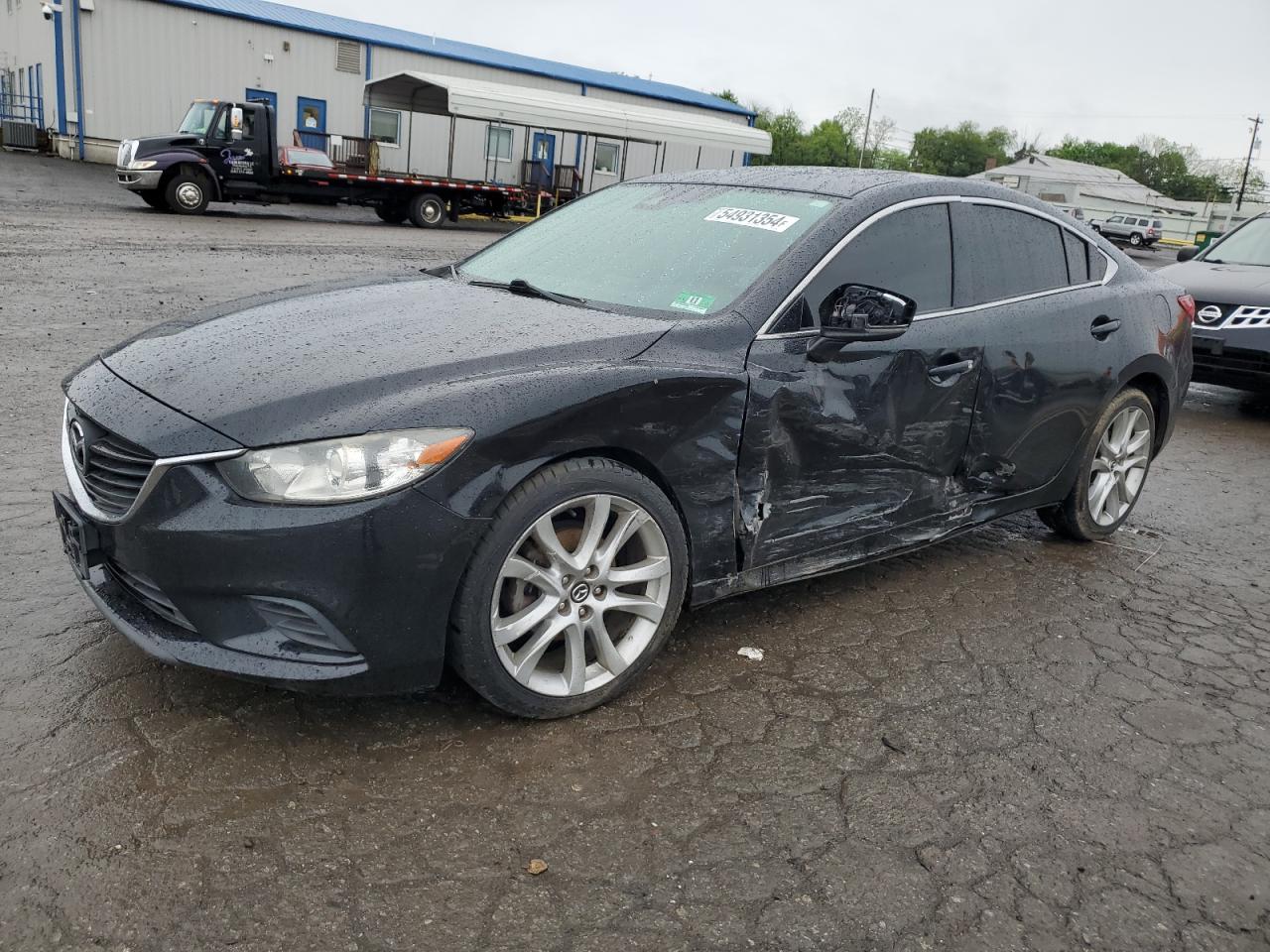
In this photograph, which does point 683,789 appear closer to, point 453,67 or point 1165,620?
point 1165,620

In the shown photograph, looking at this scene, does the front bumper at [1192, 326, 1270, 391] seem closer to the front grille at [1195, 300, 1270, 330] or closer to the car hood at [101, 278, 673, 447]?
the front grille at [1195, 300, 1270, 330]

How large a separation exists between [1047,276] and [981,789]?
93.8 inches

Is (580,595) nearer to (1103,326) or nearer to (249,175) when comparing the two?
(1103,326)

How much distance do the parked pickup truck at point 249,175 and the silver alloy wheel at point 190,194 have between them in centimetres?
2

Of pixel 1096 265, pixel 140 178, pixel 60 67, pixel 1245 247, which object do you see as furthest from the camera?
pixel 60 67

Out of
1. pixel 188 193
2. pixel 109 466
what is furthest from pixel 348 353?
pixel 188 193

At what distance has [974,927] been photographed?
2324mm

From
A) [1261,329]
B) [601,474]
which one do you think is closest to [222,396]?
[601,474]

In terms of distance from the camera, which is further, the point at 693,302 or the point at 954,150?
the point at 954,150

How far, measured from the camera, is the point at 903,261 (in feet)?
12.3

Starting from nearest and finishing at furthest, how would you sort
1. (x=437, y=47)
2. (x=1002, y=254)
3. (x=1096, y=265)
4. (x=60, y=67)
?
(x=1002, y=254) → (x=1096, y=265) → (x=60, y=67) → (x=437, y=47)

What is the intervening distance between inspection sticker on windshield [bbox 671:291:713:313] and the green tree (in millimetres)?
119274

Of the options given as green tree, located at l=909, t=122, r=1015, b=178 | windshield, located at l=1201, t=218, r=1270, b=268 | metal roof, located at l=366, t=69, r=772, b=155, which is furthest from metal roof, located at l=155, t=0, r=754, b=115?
green tree, located at l=909, t=122, r=1015, b=178

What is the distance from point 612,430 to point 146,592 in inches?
51.4
